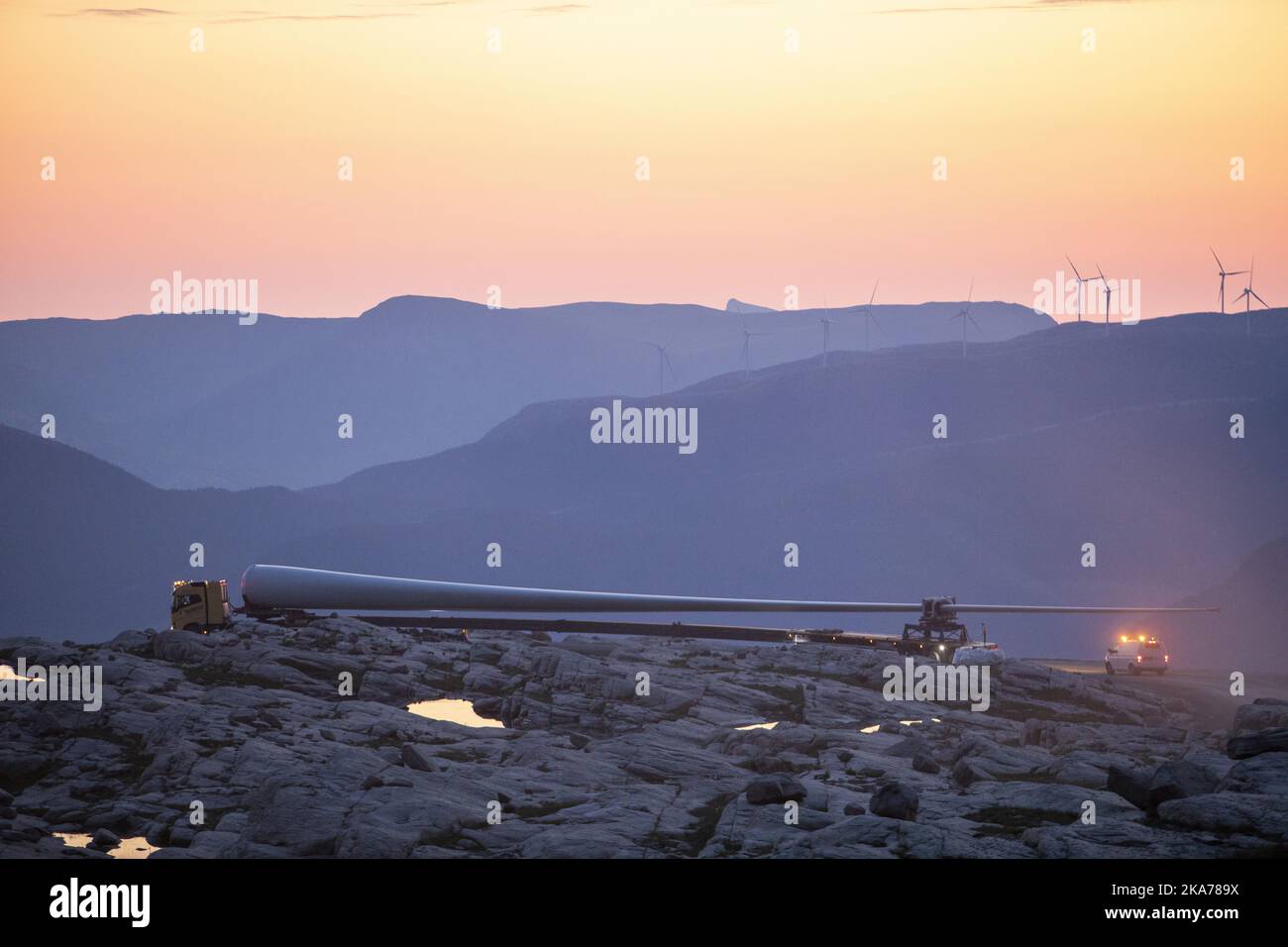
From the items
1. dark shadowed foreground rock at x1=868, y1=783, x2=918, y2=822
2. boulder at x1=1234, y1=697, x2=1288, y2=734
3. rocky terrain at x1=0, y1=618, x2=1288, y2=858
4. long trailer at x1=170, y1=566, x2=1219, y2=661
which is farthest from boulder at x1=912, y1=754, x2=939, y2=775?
boulder at x1=1234, y1=697, x2=1288, y2=734

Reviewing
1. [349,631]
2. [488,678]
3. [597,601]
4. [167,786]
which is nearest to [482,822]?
[167,786]

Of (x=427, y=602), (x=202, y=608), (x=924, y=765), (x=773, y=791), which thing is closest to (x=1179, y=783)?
(x=773, y=791)

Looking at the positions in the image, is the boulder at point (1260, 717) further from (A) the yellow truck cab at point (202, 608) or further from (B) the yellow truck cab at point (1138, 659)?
(A) the yellow truck cab at point (202, 608)

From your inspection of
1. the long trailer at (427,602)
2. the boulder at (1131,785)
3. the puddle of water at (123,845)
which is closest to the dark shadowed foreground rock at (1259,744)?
the boulder at (1131,785)

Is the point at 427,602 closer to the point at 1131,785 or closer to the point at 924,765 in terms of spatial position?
the point at 1131,785

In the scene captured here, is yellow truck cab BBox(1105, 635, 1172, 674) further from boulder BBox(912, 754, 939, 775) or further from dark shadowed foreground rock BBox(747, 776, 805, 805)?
dark shadowed foreground rock BBox(747, 776, 805, 805)

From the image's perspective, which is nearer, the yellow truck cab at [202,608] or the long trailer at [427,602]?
the long trailer at [427,602]

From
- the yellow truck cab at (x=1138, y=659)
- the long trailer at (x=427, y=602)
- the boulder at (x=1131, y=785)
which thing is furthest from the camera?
the yellow truck cab at (x=1138, y=659)
